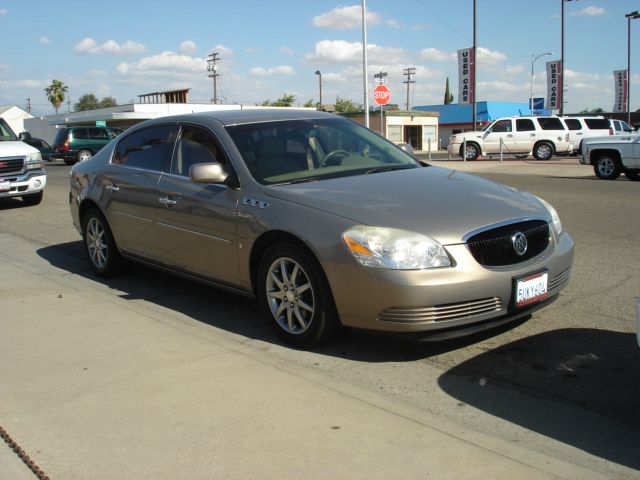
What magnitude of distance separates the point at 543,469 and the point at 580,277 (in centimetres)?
372

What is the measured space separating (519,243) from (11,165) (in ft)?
36.9

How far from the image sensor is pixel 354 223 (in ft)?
13.2

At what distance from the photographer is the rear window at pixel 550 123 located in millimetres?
28641

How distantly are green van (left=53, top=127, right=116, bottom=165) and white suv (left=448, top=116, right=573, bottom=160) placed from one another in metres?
17.2

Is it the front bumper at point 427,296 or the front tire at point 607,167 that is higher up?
the front tire at point 607,167

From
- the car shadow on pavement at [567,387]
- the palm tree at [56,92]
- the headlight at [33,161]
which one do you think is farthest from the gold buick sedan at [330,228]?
the palm tree at [56,92]

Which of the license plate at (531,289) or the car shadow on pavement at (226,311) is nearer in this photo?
the license plate at (531,289)

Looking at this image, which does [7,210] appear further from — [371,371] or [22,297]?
[371,371]

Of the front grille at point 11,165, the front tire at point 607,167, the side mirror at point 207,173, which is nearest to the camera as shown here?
the side mirror at point 207,173

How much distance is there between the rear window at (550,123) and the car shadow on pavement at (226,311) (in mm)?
24610

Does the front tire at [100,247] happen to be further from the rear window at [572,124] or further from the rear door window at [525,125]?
the rear window at [572,124]

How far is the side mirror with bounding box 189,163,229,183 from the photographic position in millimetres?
4766

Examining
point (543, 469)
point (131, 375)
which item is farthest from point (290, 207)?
point (543, 469)

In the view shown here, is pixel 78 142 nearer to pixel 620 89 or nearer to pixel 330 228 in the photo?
pixel 330 228
